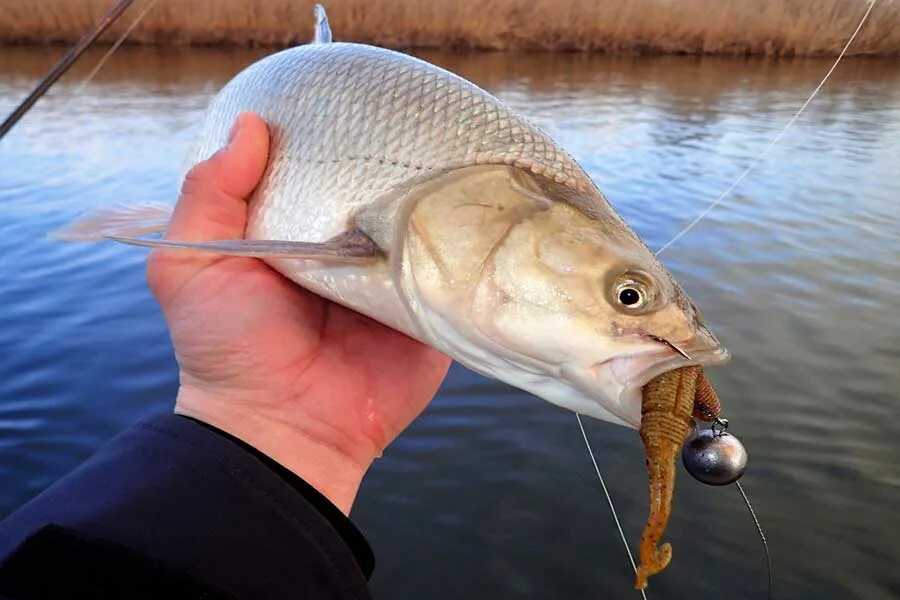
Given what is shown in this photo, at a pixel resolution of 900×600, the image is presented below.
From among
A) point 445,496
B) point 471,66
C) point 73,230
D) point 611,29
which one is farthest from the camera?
point 611,29

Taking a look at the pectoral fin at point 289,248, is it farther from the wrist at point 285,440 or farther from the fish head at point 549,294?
the wrist at point 285,440

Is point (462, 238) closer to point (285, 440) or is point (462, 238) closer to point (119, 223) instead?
point (285, 440)

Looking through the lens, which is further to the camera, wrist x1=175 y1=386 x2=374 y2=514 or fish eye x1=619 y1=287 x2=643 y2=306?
wrist x1=175 y1=386 x2=374 y2=514

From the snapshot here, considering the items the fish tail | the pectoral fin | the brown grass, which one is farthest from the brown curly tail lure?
the brown grass

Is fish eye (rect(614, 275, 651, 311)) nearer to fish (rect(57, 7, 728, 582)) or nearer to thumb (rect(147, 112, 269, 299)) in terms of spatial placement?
fish (rect(57, 7, 728, 582))

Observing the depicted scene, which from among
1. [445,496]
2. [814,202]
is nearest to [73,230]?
[445,496]

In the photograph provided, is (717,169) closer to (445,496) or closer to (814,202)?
(814,202)

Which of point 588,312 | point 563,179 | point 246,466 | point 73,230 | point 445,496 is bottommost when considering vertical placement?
point 445,496
